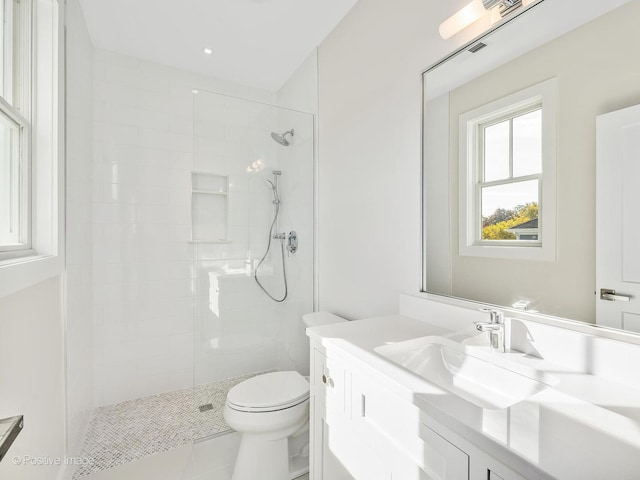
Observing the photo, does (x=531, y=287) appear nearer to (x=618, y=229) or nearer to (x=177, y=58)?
(x=618, y=229)

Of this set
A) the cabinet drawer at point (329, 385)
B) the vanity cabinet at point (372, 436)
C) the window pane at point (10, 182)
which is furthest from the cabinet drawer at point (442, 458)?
the window pane at point (10, 182)

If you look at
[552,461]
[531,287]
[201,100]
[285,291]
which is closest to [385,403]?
[552,461]

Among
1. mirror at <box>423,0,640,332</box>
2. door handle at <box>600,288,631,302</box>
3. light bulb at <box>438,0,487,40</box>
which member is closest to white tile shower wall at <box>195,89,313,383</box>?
mirror at <box>423,0,640,332</box>

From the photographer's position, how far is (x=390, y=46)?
61.1 inches

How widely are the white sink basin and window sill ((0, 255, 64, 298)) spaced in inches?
40.8

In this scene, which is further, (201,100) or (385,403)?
(201,100)

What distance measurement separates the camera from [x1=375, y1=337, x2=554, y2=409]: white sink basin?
0.80 m

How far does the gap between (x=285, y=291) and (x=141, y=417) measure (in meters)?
1.29

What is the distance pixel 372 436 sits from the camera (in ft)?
2.87

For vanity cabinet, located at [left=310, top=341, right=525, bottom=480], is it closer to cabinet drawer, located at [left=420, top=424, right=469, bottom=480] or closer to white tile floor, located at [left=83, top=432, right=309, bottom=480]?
cabinet drawer, located at [left=420, top=424, right=469, bottom=480]

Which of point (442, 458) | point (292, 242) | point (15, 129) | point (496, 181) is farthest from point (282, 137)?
point (442, 458)

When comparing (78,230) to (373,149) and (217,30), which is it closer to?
(217,30)

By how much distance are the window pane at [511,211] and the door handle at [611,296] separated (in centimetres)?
22

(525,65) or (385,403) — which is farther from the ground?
(525,65)
